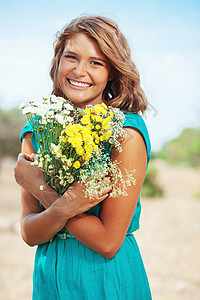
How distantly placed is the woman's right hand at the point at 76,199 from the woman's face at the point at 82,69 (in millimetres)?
518

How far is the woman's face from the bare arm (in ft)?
1.15

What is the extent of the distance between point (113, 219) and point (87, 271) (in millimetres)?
327

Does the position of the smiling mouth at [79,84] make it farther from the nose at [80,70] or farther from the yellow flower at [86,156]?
the yellow flower at [86,156]

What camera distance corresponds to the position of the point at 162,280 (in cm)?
627

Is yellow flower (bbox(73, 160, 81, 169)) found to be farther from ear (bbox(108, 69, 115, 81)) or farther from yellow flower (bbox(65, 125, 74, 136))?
ear (bbox(108, 69, 115, 81))

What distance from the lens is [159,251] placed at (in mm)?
7996

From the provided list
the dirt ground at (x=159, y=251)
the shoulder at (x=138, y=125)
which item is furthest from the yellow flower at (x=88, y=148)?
the dirt ground at (x=159, y=251)

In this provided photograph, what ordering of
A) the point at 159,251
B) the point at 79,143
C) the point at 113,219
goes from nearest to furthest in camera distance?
the point at 79,143, the point at 113,219, the point at 159,251

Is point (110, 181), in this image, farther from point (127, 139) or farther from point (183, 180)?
point (183, 180)

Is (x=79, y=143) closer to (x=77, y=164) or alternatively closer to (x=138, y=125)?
(x=77, y=164)

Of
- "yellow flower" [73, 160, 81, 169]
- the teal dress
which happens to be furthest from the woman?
"yellow flower" [73, 160, 81, 169]

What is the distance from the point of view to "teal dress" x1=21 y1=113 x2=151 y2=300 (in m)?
1.77

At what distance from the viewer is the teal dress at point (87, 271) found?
69.6 inches

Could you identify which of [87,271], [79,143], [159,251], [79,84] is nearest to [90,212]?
[87,271]
